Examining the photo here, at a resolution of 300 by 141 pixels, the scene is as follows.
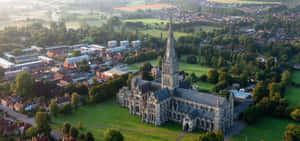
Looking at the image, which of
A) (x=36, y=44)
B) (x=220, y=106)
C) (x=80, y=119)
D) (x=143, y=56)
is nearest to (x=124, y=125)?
(x=80, y=119)

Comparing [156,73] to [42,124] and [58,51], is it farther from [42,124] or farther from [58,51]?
[58,51]

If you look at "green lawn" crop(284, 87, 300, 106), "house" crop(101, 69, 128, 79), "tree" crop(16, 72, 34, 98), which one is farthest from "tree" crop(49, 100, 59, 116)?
"green lawn" crop(284, 87, 300, 106)

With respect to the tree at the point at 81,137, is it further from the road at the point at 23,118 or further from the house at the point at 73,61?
the house at the point at 73,61

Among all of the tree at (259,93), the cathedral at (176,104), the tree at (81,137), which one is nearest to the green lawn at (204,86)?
→ the tree at (259,93)

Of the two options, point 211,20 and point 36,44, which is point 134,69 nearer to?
point 36,44

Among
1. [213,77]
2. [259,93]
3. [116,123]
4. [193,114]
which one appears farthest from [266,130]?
[116,123]

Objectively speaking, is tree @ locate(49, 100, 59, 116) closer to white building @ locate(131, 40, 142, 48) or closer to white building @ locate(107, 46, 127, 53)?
white building @ locate(107, 46, 127, 53)
